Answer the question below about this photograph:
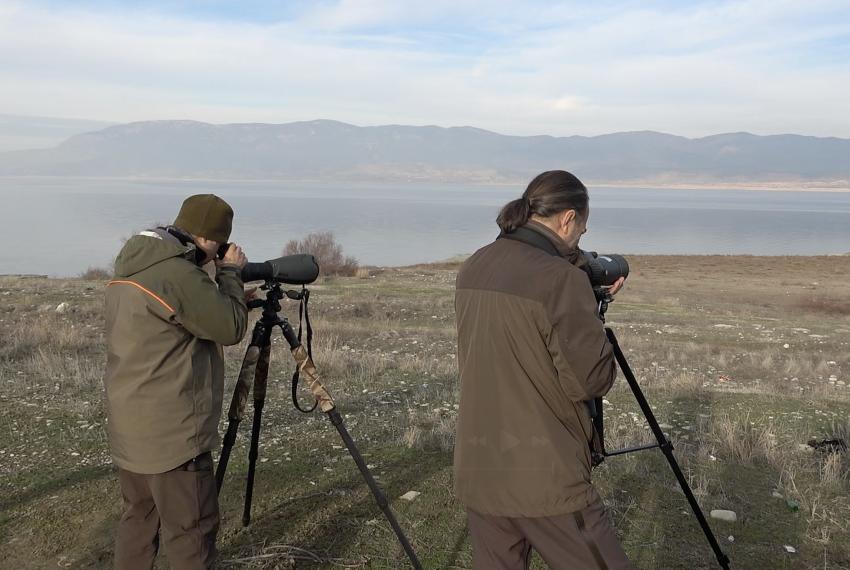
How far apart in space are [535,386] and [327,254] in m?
26.5

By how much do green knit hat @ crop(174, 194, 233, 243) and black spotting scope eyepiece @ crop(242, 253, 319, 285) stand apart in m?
0.42

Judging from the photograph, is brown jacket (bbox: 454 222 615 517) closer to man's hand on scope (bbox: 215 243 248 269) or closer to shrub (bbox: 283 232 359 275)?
man's hand on scope (bbox: 215 243 248 269)

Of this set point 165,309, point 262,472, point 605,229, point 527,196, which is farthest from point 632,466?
point 605,229

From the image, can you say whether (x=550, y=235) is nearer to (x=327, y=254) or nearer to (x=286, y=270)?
(x=286, y=270)

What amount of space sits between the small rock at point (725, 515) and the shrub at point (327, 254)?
2245 cm

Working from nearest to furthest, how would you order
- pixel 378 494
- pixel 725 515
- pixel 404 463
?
pixel 378 494 < pixel 725 515 < pixel 404 463

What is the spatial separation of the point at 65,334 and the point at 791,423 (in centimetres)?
771

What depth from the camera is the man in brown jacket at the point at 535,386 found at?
6.51ft

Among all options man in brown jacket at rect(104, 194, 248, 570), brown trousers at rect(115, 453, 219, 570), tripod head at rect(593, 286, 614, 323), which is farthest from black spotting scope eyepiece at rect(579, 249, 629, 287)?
brown trousers at rect(115, 453, 219, 570)

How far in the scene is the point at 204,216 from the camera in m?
2.55

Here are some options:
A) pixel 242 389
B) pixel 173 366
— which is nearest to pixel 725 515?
pixel 242 389

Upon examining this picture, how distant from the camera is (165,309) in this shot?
7.77 ft

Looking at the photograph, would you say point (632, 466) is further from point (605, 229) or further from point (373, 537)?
point (605, 229)

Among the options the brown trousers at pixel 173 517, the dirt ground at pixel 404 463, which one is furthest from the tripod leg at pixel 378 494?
the brown trousers at pixel 173 517
